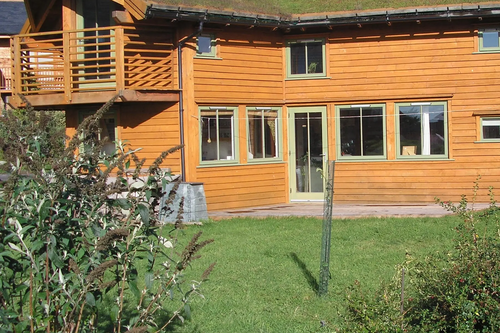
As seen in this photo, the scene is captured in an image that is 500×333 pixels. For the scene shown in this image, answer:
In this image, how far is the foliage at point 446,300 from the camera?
476 centimetres

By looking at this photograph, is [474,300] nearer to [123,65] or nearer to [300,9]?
[123,65]

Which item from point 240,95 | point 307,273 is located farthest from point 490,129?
point 307,273

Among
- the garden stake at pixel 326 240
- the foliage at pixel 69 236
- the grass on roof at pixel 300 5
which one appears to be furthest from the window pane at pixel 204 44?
the foliage at pixel 69 236

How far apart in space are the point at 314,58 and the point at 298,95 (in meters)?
1.04

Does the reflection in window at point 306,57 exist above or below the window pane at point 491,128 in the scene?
above

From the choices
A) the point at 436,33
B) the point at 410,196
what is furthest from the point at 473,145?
the point at 436,33

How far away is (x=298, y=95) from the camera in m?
16.1

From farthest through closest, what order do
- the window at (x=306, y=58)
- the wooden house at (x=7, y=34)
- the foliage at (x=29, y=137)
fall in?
the wooden house at (x=7, y=34) → the window at (x=306, y=58) → the foliage at (x=29, y=137)

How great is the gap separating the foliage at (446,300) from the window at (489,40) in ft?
34.5

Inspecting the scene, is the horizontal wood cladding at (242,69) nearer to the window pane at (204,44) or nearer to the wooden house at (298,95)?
the wooden house at (298,95)

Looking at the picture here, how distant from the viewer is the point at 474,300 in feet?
16.3

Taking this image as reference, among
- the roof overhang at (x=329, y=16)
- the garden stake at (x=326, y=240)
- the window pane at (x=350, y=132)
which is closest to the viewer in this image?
the garden stake at (x=326, y=240)

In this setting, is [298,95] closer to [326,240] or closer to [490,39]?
[490,39]

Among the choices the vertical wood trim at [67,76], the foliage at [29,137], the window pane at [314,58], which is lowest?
the foliage at [29,137]
